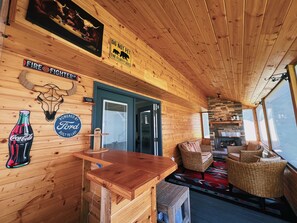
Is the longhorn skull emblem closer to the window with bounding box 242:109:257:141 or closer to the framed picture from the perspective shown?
the framed picture

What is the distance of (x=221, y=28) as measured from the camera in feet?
5.14

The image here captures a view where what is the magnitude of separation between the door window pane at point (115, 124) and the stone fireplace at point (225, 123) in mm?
5415

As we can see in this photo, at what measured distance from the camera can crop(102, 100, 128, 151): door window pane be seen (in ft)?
6.62

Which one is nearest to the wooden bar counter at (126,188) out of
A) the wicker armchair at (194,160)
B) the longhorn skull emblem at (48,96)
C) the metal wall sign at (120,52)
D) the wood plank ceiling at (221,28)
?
the longhorn skull emblem at (48,96)

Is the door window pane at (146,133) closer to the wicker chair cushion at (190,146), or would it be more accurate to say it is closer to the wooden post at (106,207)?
the wicker chair cushion at (190,146)

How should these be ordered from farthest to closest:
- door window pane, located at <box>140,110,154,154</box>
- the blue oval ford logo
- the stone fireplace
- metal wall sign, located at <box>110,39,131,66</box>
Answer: the stone fireplace < door window pane, located at <box>140,110,154,154</box> < metal wall sign, located at <box>110,39,131,66</box> < the blue oval ford logo

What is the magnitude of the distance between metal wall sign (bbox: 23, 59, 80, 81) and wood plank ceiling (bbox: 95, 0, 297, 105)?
0.98 meters

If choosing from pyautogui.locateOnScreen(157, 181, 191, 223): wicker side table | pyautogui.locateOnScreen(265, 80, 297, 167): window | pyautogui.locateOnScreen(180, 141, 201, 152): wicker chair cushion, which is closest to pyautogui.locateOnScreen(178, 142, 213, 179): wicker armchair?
pyautogui.locateOnScreen(180, 141, 201, 152): wicker chair cushion

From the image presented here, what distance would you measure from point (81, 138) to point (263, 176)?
3.02 m

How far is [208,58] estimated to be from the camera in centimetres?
240

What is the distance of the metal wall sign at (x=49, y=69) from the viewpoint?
1.21m

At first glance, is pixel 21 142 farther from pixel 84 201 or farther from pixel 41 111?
pixel 84 201

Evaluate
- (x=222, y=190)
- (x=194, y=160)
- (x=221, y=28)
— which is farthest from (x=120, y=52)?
(x=222, y=190)

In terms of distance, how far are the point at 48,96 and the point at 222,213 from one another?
3110 mm
